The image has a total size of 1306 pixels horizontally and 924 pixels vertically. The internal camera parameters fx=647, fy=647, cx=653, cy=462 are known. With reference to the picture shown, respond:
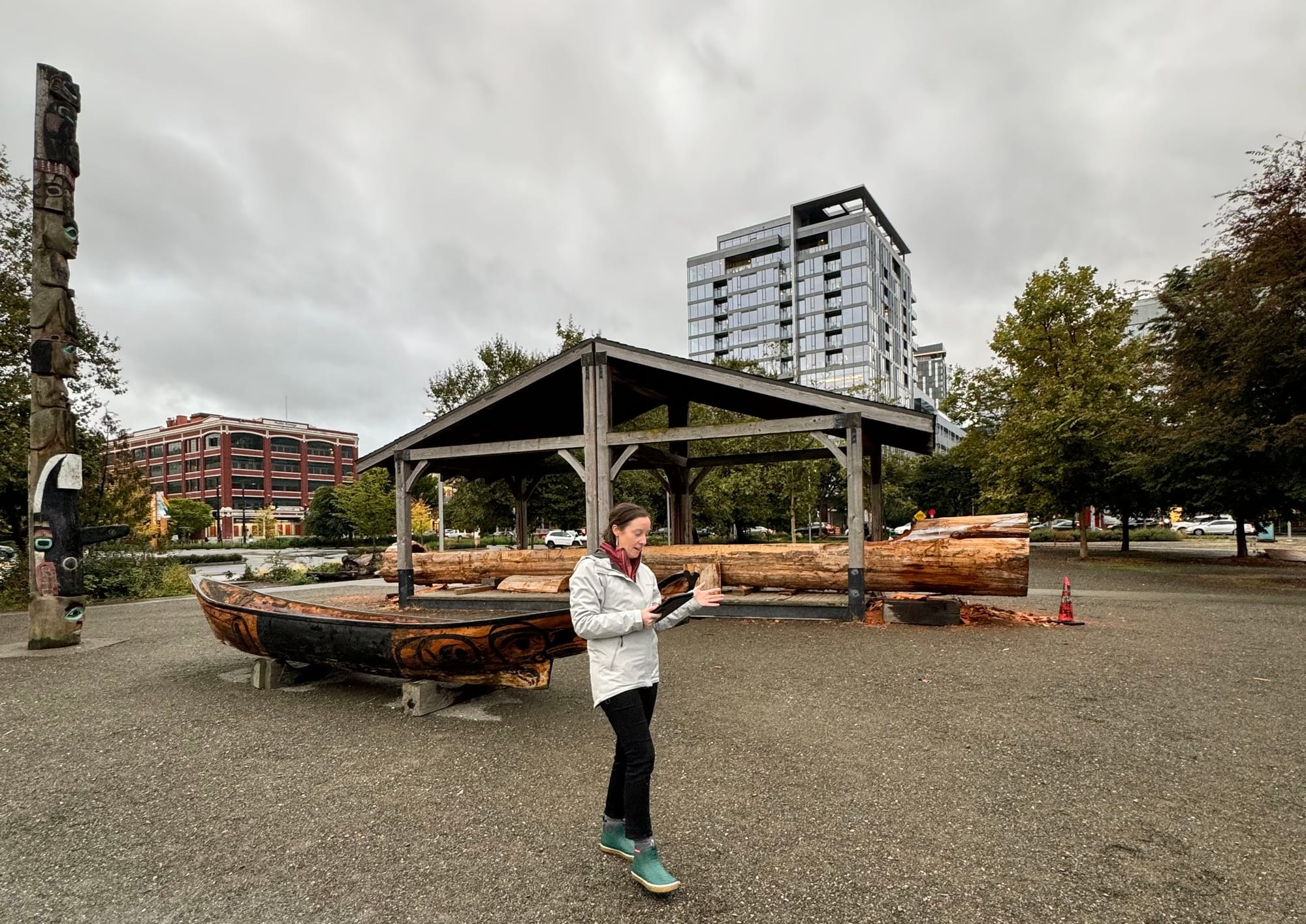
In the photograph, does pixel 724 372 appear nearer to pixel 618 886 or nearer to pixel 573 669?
pixel 573 669

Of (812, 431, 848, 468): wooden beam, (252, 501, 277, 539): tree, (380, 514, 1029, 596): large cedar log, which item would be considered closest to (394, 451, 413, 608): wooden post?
(380, 514, 1029, 596): large cedar log

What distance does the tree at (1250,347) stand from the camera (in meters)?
12.5

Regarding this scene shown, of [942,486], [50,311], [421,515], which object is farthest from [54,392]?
[942,486]

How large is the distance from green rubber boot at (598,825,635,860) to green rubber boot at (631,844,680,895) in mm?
202

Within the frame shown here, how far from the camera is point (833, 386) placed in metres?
78.8

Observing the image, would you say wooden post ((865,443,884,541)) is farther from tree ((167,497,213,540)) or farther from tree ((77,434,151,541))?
tree ((167,497,213,540))

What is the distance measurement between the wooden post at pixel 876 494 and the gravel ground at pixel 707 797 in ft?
20.6

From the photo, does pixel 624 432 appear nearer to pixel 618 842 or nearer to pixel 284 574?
pixel 618 842

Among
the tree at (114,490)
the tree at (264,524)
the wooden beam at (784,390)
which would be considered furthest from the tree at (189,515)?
the wooden beam at (784,390)

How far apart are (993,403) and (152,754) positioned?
2773 centimetres

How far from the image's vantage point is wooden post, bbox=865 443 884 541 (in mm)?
12953

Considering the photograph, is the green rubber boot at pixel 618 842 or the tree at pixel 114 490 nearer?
the green rubber boot at pixel 618 842

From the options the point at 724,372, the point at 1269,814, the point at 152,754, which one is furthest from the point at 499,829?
the point at 724,372

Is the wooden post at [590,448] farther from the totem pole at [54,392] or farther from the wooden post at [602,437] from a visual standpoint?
the totem pole at [54,392]
